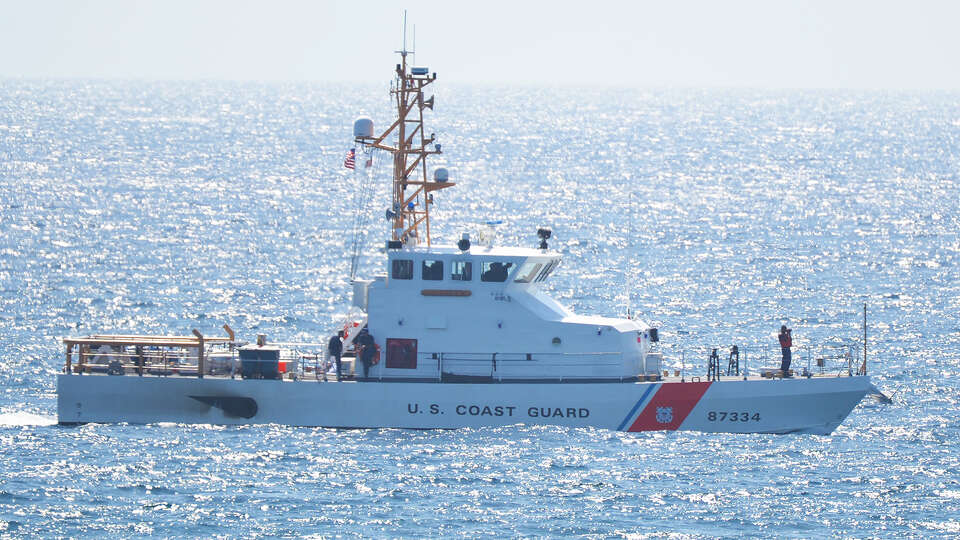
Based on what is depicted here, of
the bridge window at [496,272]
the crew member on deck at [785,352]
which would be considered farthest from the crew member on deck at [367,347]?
the crew member on deck at [785,352]

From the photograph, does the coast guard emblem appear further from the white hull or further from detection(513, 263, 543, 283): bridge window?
detection(513, 263, 543, 283): bridge window

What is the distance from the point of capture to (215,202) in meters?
87.2

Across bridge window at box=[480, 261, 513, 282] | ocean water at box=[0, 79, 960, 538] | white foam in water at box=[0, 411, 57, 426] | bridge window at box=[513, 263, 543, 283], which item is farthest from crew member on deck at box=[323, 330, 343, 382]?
white foam in water at box=[0, 411, 57, 426]

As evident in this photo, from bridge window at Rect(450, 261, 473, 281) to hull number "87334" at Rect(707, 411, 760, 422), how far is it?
579cm

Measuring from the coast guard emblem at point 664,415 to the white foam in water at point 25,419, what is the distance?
12.8 m

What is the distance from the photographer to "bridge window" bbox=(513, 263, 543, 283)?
36688 mm

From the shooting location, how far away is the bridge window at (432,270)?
36.5m

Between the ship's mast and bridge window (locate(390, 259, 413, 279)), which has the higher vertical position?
the ship's mast

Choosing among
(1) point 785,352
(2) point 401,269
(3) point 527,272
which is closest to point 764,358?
(1) point 785,352

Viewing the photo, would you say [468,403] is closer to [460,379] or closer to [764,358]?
[460,379]

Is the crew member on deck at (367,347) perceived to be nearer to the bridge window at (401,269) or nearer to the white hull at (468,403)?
the white hull at (468,403)

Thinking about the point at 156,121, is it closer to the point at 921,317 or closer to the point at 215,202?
the point at 215,202

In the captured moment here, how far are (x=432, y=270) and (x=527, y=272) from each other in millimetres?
2037

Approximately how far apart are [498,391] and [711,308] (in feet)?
67.0
